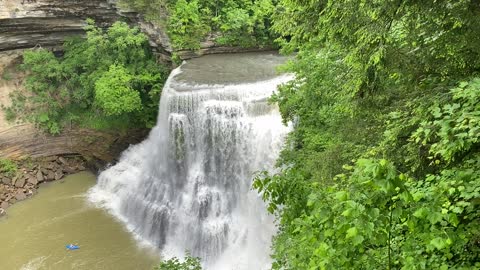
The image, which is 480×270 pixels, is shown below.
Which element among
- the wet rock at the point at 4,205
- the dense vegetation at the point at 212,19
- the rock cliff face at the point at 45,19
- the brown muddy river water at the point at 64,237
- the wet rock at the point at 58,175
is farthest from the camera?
the dense vegetation at the point at 212,19

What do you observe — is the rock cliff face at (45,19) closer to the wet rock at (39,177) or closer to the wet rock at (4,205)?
the wet rock at (39,177)

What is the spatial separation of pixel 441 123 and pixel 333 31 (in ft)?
6.74

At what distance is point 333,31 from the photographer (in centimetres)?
469

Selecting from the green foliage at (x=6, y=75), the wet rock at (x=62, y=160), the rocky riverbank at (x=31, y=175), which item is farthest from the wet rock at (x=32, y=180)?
the green foliage at (x=6, y=75)

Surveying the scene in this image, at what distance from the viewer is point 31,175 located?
52.2 ft

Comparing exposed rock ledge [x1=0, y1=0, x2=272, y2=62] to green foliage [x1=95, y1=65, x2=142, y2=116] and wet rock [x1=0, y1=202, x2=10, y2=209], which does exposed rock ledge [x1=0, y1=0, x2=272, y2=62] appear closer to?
green foliage [x1=95, y1=65, x2=142, y2=116]

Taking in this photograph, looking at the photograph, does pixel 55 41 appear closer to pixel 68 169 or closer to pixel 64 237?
pixel 68 169

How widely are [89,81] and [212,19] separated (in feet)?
18.1

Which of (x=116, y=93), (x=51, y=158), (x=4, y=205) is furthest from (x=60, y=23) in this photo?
(x=4, y=205)

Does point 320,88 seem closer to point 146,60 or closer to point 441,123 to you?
point 441,123

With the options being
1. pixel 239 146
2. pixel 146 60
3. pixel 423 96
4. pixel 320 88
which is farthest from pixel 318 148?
pixel 146 60

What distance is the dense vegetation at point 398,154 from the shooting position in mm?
2490

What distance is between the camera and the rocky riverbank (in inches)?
589

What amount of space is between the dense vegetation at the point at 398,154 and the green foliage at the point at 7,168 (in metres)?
12.9
